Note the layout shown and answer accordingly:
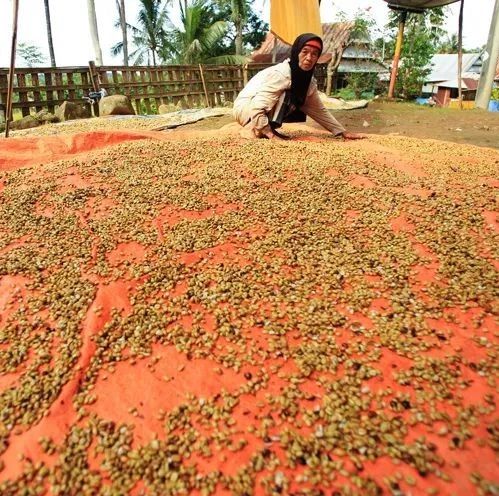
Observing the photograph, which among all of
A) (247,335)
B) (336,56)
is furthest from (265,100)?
(336,56)

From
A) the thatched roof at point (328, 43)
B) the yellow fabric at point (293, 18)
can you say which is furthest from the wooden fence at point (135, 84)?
the thatched roof at point (328, 43)

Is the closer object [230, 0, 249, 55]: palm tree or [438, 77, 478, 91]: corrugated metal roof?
[230, 0, 249, 55]: palm tree

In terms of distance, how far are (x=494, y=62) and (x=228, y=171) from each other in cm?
1023

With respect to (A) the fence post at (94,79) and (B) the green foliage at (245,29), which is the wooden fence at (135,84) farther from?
(B) the green foliage at (245,29)

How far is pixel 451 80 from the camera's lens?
91.9 feet

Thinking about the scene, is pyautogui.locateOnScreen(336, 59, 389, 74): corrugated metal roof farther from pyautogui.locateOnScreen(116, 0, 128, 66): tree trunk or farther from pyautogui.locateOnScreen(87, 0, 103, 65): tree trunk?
pyautogui.locateOnScreen(87, 0, 103, 65): tree trunk

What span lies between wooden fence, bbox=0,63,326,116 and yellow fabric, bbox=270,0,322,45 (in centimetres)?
407

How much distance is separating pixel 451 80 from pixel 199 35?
19.8 metres

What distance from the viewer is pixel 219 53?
20.9 m

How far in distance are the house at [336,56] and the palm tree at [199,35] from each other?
202 cm

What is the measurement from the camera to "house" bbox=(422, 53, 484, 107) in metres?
26.6

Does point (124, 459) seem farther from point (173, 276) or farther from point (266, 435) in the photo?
point (173, 276)

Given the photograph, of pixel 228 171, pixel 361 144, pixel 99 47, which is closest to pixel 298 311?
pixel 228 171

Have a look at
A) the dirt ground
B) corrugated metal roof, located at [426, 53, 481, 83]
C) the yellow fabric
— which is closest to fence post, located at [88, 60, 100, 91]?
the dirt ground
